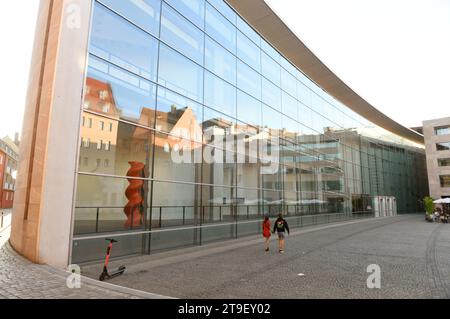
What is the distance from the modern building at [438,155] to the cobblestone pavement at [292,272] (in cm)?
4258

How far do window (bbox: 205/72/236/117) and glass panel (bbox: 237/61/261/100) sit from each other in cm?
124

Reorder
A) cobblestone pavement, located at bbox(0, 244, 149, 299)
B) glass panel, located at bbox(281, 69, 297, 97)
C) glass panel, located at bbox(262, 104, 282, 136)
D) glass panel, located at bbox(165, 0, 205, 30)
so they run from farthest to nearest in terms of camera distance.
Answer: glass panel, located at bbox(281, 69, 297, 97), glass panel, located at bbox(262, 104, 282, 136), glass panel, located at bbox(165, 0, 205, 30), cobblestone pavement, located at bbox(0, 244, 149, 299)

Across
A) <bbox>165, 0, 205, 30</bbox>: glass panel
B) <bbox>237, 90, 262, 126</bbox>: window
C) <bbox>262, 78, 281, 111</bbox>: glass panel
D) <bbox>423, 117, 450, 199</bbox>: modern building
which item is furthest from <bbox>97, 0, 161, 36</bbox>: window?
<bbox>423, 117, 450, 199</bbox>: modern building

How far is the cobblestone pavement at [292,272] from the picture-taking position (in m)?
6.69

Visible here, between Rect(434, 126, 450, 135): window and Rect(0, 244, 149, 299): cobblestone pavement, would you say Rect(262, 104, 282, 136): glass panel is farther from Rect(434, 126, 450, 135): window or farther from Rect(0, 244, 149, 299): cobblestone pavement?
Rect(434, 126, 450, 135): window

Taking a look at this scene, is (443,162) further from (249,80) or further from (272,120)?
(249,80)

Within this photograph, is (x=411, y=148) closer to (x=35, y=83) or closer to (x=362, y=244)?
(x=362, y=244)

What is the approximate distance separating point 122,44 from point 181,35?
3.52 meters

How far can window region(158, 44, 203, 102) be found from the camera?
13523mm

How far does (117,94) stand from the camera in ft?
46.9

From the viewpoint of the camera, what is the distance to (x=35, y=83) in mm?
11461

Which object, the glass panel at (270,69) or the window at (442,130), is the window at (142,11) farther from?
the window at (442,130)
